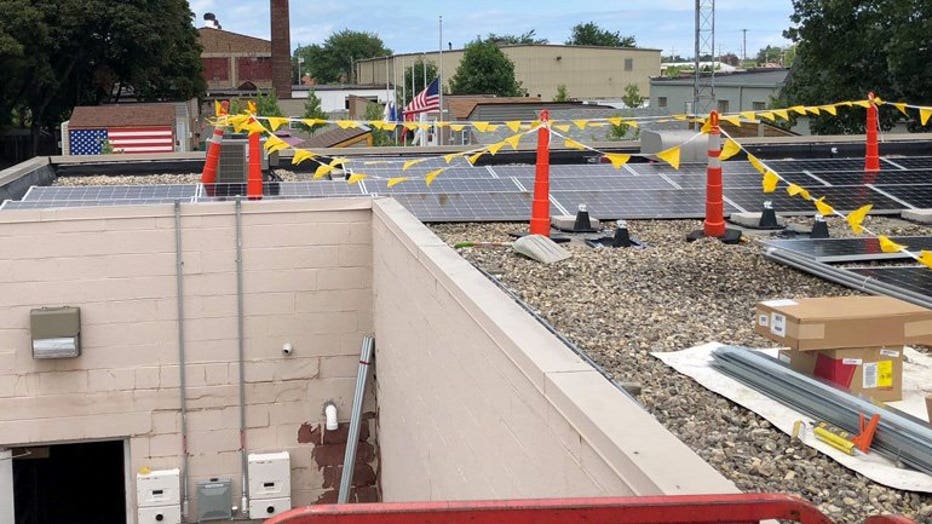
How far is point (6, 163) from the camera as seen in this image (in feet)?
184

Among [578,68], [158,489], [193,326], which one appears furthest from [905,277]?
[578,68]

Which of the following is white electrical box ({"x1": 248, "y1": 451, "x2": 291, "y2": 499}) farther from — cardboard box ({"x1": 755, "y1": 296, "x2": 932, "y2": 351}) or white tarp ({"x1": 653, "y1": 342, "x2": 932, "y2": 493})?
cardboard box ({"x1": 755, "y1": 296, "x2": 932, "y2": 351})

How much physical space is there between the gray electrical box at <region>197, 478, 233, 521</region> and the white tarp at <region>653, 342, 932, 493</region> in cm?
587

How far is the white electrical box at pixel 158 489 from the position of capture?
10898mm

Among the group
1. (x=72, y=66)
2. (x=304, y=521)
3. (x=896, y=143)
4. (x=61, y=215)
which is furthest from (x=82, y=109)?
(x=304, y=521)

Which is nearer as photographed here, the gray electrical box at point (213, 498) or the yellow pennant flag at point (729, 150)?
the gray electrical box at point (213, 498)

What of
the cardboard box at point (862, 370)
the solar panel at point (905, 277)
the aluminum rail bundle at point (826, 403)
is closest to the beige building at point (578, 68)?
the solar panel at point (905, 277)

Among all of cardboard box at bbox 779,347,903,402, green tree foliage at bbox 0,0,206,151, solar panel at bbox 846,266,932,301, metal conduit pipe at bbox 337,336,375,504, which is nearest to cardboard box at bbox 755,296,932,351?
cardboard box at bbox 779,347,903,402

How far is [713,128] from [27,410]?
708cm

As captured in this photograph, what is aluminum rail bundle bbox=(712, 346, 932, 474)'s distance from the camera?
4758 millimetres

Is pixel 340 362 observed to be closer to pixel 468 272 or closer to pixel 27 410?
pixel 27 410

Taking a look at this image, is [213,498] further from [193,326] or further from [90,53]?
[90,53]

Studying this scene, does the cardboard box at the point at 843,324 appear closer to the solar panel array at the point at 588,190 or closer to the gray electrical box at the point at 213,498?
the gray electrical box at the point at 213,498

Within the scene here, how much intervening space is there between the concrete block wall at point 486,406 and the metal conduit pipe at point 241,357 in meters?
1.33
